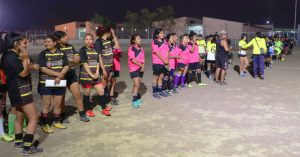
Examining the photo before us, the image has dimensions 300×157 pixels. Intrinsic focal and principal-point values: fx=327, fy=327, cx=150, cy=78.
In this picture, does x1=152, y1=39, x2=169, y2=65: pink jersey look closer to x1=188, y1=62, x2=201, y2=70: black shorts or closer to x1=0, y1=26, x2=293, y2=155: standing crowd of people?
x1=0, y1=26, x2=293, y2=155: standing crowd of people

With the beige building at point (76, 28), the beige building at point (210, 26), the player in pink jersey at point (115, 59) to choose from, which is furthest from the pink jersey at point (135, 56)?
the beige building at point (76, 28)

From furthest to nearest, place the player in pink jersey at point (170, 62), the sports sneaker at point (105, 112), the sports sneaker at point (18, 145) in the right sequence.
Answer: the player in pink jersey at point (170, 62)
the sports sneaker at point (105, 112)
the sports sneaker at point (18, 145)

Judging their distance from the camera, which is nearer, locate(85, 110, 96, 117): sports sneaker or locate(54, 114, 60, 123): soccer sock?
locate(54, 114, 60, 123): soccer sock

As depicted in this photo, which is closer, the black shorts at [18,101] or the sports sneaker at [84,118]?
the black shorts at [18,101]

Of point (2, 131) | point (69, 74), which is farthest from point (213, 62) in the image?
point (2, 131)

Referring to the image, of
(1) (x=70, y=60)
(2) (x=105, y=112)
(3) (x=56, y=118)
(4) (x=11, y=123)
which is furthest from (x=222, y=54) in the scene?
(4) (x=11, y=123)

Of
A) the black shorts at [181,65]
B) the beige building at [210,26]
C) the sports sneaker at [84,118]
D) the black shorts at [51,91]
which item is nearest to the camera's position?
the black shorts at [51,91]

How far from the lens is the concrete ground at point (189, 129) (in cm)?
499

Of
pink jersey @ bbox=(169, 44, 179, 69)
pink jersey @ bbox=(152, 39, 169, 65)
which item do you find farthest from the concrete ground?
pink jersey @ bbox=(152, 39, 169, 65)

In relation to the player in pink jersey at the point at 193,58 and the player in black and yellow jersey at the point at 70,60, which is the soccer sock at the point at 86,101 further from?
the player in pink jersey at the point at 193,58

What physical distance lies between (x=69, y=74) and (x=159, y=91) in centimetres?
325

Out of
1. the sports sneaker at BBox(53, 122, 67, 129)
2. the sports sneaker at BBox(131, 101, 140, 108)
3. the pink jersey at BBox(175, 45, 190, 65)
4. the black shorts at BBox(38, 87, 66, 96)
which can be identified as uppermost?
the pink jersey at BBox(175, 45, 190, 65)

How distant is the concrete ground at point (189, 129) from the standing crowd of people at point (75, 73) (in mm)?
326

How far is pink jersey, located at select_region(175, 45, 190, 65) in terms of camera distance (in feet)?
32.0
